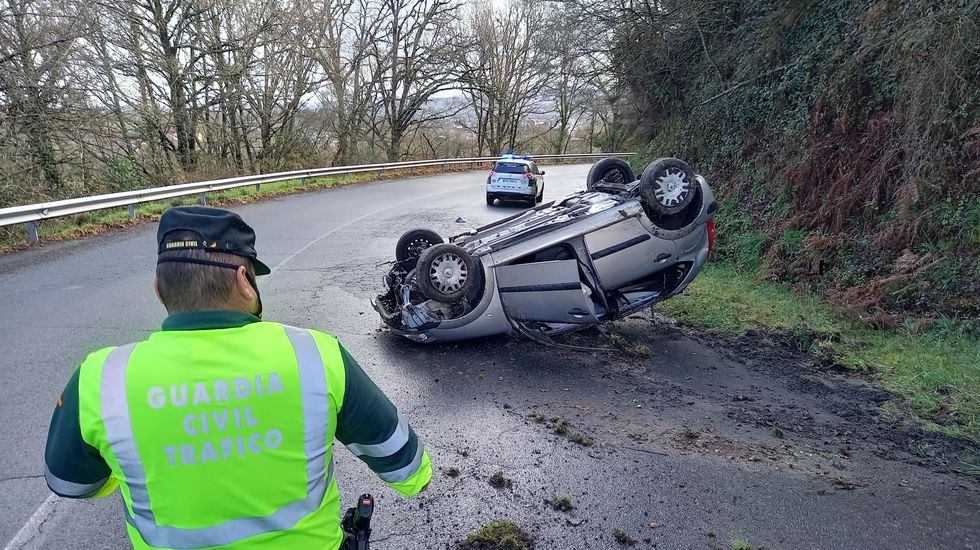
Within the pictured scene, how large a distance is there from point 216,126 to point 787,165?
18.6 meters

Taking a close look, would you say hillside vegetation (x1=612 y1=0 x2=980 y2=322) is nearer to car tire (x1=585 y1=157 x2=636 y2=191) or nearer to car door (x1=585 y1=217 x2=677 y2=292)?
car door (x1=585 y1=217 x2=677 y2=292)

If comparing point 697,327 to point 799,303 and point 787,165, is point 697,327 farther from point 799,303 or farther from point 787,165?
point 787,165

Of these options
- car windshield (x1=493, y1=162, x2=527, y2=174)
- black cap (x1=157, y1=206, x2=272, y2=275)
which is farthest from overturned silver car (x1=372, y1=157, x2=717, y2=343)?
car windshield (x1=493, y1=162, x2=527, y2=174)

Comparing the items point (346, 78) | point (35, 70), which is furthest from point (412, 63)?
point (35, 70)

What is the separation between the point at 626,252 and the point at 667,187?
0.80 m

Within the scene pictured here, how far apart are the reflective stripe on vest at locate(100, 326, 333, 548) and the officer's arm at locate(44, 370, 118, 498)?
114 mm

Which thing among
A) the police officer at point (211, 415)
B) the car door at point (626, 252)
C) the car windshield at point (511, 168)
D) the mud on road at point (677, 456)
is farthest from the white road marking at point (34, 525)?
the car windshield at point (511, 168)

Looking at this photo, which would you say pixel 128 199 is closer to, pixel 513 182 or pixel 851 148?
pixel 513 182

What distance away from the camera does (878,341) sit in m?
6.18

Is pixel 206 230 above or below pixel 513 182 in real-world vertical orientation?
above

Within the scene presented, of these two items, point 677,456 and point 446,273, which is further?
point 446,273

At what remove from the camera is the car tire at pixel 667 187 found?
6234 millimetres

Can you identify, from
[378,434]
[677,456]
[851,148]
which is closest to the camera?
→ [378,434]

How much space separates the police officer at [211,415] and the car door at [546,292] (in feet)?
14.3
